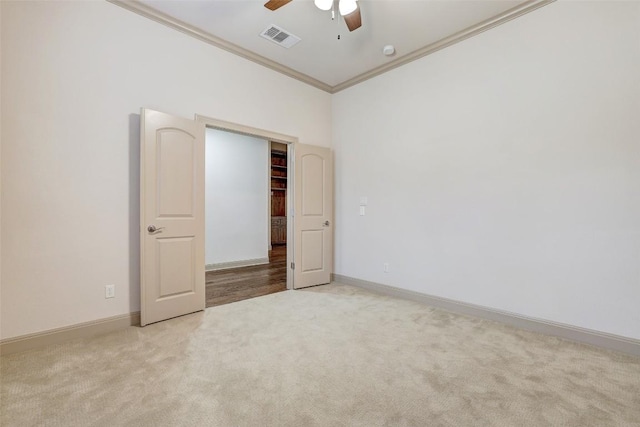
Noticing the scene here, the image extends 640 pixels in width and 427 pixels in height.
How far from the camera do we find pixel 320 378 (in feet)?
6.61

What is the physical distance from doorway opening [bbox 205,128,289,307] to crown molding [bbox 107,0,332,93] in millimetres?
1665

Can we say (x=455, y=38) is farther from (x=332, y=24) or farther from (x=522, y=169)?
(x=522, y=169)

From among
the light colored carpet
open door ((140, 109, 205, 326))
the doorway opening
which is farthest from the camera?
the doorway opening

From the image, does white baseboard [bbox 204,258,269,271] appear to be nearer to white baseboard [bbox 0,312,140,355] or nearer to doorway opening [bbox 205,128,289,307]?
doorway opening [bbox 205,128,289,307]

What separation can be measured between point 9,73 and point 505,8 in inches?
178

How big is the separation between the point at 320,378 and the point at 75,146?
289 cm

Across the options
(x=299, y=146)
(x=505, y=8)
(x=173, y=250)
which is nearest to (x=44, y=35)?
(x=173, y=250)

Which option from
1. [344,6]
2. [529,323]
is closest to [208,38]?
[344,6]

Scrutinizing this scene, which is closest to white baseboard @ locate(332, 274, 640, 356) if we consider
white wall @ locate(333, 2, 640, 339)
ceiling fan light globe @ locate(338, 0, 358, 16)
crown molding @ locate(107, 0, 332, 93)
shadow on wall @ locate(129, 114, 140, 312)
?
white wall @ locate(333, 2, 640, 339)

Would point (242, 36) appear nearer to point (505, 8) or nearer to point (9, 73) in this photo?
point (9, 73)

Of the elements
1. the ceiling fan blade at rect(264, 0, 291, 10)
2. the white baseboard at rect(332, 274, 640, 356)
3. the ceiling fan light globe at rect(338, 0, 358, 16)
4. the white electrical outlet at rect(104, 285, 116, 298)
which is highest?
the ceiling fan blade at rect(264, 0, 291, 10)

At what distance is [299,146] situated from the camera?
4363 millimetres

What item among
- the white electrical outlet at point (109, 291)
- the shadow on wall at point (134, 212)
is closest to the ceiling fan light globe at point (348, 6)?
the shadow on wall at point (134, 212)

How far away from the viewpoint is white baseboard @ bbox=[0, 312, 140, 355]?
236 centimetres
